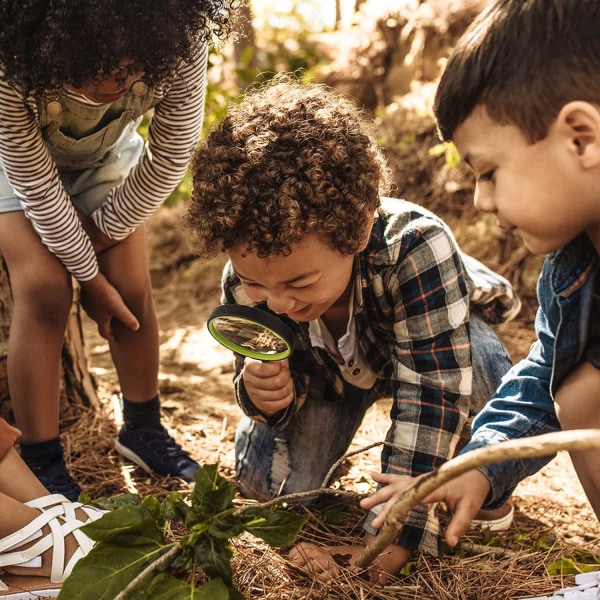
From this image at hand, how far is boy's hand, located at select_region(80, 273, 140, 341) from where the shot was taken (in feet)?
7.41

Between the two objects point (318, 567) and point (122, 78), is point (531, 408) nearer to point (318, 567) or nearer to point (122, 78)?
point (318, 567)

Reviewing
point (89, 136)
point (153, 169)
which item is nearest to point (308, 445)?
point (153, 169)

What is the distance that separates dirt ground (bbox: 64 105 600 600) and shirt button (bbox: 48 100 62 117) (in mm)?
504

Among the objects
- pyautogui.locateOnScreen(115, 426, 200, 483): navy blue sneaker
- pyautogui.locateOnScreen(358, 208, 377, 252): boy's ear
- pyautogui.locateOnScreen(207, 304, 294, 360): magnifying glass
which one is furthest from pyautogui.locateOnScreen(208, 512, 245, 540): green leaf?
pyautogui.locateOnScreen(115, 426, 200, 483): navy blue sneaker

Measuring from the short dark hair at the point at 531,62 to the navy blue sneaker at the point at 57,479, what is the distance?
1.57 meters

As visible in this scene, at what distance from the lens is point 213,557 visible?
1.48m

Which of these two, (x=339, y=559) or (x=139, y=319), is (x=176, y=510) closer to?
(x=339, y=559)

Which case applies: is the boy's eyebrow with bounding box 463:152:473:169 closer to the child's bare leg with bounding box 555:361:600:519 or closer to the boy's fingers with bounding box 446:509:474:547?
the child's bare leg with bounding box 555:361:600:519

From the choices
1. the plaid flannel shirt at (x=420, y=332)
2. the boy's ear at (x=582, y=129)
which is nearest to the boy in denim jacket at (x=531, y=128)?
the boy's ear at (x=582, y=129)

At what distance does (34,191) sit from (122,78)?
46cm

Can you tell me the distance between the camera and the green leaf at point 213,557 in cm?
148

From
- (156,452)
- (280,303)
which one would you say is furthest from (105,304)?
(280,303)

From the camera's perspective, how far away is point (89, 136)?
2.19 m

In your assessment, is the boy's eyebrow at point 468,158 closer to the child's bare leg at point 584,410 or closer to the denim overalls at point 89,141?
the child's bare leg at point 584,410
